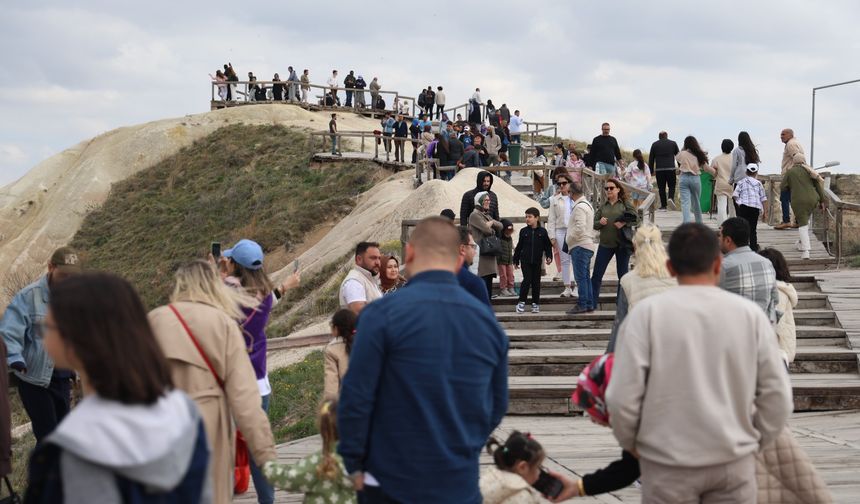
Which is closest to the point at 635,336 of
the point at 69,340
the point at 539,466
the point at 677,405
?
the point at 677,405

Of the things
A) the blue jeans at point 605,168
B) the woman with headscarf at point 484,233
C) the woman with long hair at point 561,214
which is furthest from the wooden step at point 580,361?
the blue jeans at point 605,168

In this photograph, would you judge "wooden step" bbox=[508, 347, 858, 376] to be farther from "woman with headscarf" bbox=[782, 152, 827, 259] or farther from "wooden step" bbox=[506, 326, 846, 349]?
"woman with headscarf" bbox=[782, 152, 827, 259]

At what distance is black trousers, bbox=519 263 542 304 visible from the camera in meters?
13.9

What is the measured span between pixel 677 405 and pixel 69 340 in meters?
2.32

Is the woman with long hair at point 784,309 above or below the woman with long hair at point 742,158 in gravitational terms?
below

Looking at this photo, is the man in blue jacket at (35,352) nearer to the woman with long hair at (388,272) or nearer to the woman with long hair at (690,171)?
the woman with long hair at (388,272)

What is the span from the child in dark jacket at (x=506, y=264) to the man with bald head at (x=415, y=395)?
33.8 feet

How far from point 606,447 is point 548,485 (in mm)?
3935

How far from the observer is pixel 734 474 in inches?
173

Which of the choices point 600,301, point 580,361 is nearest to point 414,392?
point 580,361

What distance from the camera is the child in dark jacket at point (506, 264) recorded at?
14.7 meters

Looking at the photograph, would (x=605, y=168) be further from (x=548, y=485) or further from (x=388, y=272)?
(x=548, y=485)

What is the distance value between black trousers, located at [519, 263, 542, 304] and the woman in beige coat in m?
8.79

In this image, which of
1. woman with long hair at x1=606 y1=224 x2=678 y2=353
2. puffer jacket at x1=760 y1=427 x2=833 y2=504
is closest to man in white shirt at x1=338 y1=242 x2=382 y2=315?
woman with long hair at x1=606 y1=224 x2=678 y2=353
